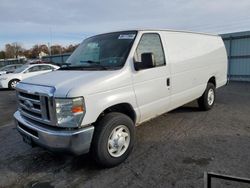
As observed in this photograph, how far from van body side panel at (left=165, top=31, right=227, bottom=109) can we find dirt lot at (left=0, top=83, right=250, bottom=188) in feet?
2.60

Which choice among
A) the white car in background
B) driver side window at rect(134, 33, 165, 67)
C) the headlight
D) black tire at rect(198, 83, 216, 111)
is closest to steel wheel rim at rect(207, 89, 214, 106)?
black tire at rect(198, 83, 216, 111)

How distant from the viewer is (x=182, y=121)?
5.90m

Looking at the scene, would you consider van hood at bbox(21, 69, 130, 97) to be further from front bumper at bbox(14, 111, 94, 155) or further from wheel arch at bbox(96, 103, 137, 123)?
front bumper at bbox(14, 111, 94, 155)

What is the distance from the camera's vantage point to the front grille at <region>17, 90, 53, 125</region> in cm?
334

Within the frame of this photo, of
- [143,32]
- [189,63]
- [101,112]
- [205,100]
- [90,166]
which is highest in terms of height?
[143,32]

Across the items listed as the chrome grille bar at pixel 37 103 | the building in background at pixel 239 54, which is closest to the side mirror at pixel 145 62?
the chrome grille bar at pixel 37 103

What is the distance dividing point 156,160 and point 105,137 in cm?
98

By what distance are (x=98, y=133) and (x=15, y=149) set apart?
2.26m

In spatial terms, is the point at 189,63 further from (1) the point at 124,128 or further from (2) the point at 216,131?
(1) the point at 124,128

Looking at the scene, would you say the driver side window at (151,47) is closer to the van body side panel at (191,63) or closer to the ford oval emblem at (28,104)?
the van body side panel at (191,63)

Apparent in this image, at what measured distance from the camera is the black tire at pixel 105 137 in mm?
3498

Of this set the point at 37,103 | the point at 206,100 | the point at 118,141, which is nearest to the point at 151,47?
the point at 118,141

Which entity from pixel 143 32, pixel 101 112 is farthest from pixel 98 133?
pixel 143 32

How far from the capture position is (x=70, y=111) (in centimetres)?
322
